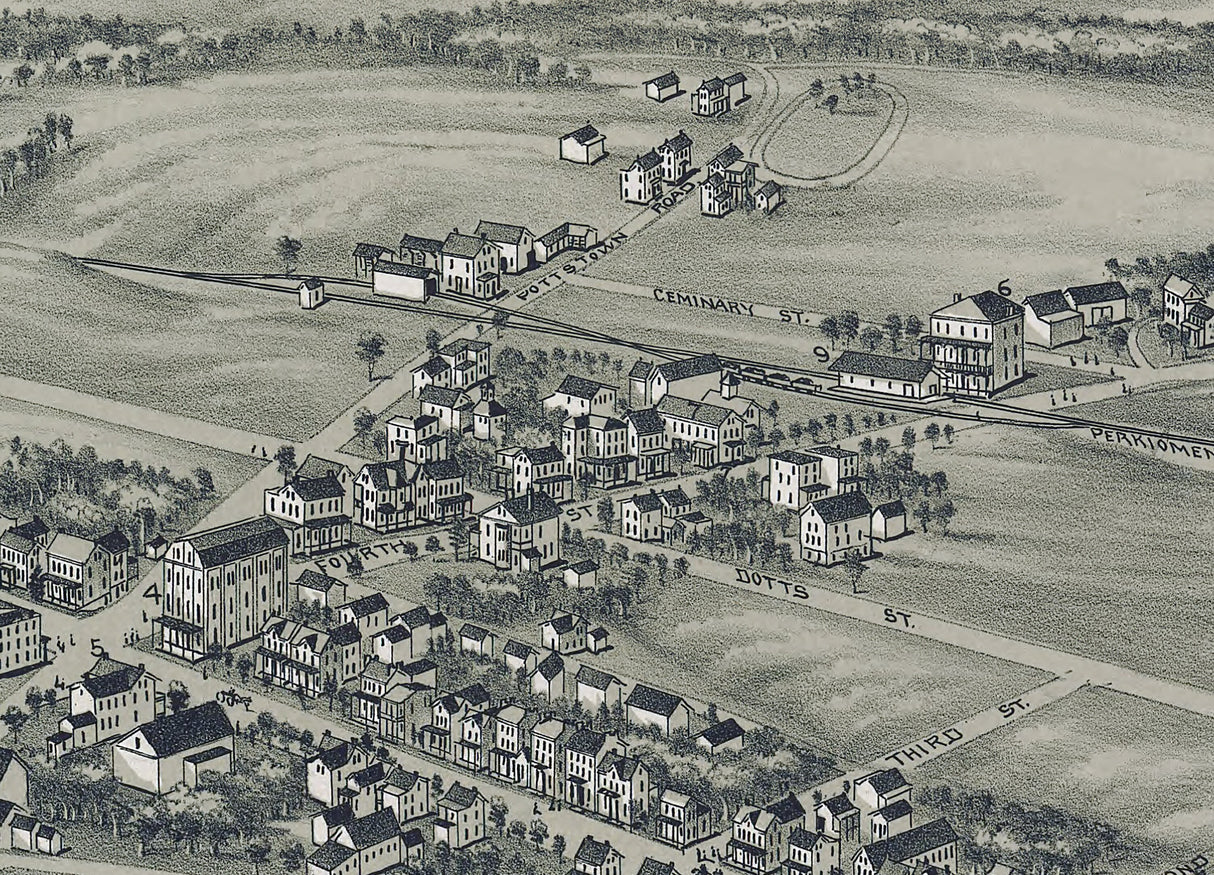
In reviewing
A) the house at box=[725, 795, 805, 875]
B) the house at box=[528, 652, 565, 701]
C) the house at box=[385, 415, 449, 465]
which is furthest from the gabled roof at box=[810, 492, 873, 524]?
the house at box=[385, 415, 449, 465]

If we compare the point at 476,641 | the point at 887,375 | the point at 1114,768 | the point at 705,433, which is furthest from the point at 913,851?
the point at 887,375

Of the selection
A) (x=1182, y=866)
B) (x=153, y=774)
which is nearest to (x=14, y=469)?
(x=153, y=774)

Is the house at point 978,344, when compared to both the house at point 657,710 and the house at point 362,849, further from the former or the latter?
the house at point 362,849

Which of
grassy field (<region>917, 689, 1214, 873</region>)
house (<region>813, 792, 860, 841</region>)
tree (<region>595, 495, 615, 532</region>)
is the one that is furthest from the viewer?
tree (<region>595, 495, 615, 532</region>)

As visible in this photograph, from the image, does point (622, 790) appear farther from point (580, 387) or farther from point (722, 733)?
point (580, 387)

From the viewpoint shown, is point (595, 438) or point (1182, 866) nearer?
point (1182, 866)

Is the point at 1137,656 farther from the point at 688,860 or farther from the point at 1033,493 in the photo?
the point at 688,860

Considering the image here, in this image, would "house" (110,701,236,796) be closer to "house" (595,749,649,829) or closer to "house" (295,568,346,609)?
"house" (295,568,346,609)
